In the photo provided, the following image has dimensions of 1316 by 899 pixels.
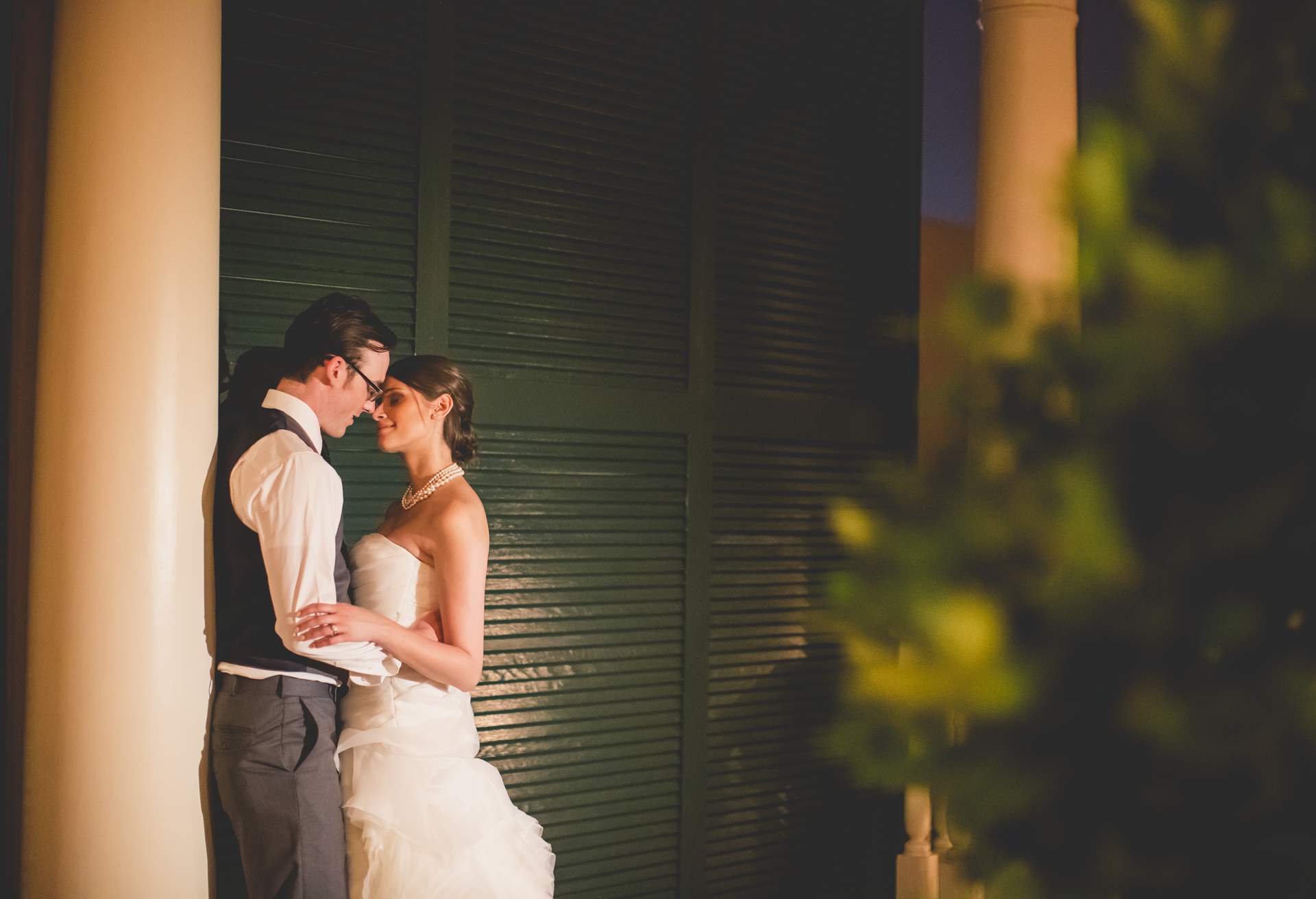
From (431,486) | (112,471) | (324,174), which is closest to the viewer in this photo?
(112,471)

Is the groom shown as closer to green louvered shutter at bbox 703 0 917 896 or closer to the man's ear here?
the man's ear

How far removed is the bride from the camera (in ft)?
7.30

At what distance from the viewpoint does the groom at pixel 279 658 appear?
207 cm

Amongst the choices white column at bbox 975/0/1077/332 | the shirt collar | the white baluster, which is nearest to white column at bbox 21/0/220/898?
Answer: the shirt collar

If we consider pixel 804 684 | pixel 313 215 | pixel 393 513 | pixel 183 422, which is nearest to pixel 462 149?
pixel 313 215

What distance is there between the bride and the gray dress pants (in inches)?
3.6

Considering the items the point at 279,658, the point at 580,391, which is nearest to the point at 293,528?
the point at 279,658

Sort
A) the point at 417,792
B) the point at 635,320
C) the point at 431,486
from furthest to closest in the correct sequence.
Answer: the point at 635,320, the point at 431,486, the point at 417,792

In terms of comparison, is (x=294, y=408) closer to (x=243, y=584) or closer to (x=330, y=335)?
(x=330, y=335)

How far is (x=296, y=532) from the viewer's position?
2.06 m

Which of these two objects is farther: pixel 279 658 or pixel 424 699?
pixel 424 699

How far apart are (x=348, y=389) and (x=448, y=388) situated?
294 mm

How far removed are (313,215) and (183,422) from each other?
105cm

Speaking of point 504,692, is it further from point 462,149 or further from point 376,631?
point 462,149
